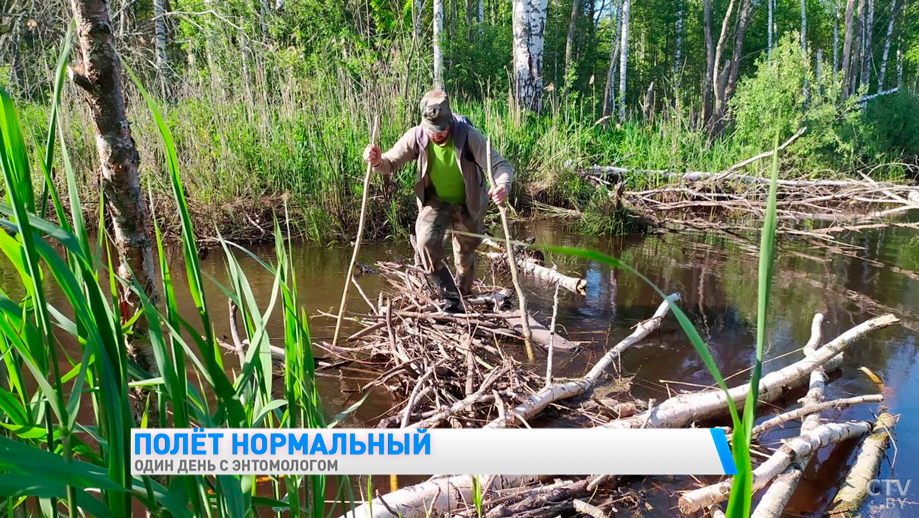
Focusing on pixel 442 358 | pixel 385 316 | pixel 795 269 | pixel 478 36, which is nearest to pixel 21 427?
pixel 442 358

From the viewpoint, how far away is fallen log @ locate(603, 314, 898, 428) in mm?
3029

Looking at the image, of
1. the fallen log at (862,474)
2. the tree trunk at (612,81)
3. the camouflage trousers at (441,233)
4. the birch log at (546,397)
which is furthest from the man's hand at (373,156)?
the tree trunk at (612,81)

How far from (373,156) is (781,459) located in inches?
121

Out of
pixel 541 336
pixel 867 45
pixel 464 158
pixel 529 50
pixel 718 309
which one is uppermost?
pixel 867 45

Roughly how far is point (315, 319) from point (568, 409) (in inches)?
101

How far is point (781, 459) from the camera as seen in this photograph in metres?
2.64

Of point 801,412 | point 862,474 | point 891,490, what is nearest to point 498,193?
point 801,412

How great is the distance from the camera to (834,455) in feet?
10.3

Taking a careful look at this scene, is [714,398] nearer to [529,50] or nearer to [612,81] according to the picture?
[529,50]

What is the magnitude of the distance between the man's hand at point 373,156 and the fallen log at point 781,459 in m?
2.91

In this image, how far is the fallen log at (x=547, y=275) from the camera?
5950mm

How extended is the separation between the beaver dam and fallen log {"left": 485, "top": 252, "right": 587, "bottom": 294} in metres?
0.02

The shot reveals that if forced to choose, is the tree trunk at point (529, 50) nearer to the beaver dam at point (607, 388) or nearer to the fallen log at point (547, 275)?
the fallen log at point (547, 275)

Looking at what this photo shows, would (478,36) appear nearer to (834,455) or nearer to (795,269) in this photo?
(795,269)
